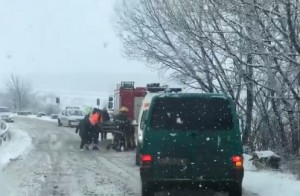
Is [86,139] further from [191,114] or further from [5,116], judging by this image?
[5,116]

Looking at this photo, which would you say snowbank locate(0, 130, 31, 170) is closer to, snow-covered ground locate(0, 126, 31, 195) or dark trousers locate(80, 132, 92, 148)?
snow-covered ground locate(0, 126, 31, 195)

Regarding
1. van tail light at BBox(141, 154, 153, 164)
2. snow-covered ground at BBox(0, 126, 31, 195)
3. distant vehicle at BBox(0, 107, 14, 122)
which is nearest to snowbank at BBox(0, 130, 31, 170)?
snow-covered ground at BBox(0, 126, 31, 195)

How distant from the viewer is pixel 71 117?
43.7m

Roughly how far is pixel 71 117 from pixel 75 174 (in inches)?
1137

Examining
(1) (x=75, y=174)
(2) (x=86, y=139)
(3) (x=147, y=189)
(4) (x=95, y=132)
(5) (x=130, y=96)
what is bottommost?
(1) (x=75, y=174)

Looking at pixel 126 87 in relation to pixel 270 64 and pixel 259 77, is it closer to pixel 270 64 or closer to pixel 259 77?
pixel 259 77

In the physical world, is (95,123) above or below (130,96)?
below

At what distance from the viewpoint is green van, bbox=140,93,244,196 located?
9555 mm

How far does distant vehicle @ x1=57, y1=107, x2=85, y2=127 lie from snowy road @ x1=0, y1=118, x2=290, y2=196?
20.3 m

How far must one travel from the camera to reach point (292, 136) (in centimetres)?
1845

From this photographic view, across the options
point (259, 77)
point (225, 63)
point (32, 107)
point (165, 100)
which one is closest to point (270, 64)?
point (259, 77)

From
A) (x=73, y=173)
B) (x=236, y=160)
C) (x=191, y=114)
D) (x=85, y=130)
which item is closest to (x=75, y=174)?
(x=73, y=173)

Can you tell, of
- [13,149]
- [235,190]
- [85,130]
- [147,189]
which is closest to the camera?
[235,190]

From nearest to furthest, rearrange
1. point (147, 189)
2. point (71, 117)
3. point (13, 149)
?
point (147, 189) → point (13, 149) → point (71, 117)
